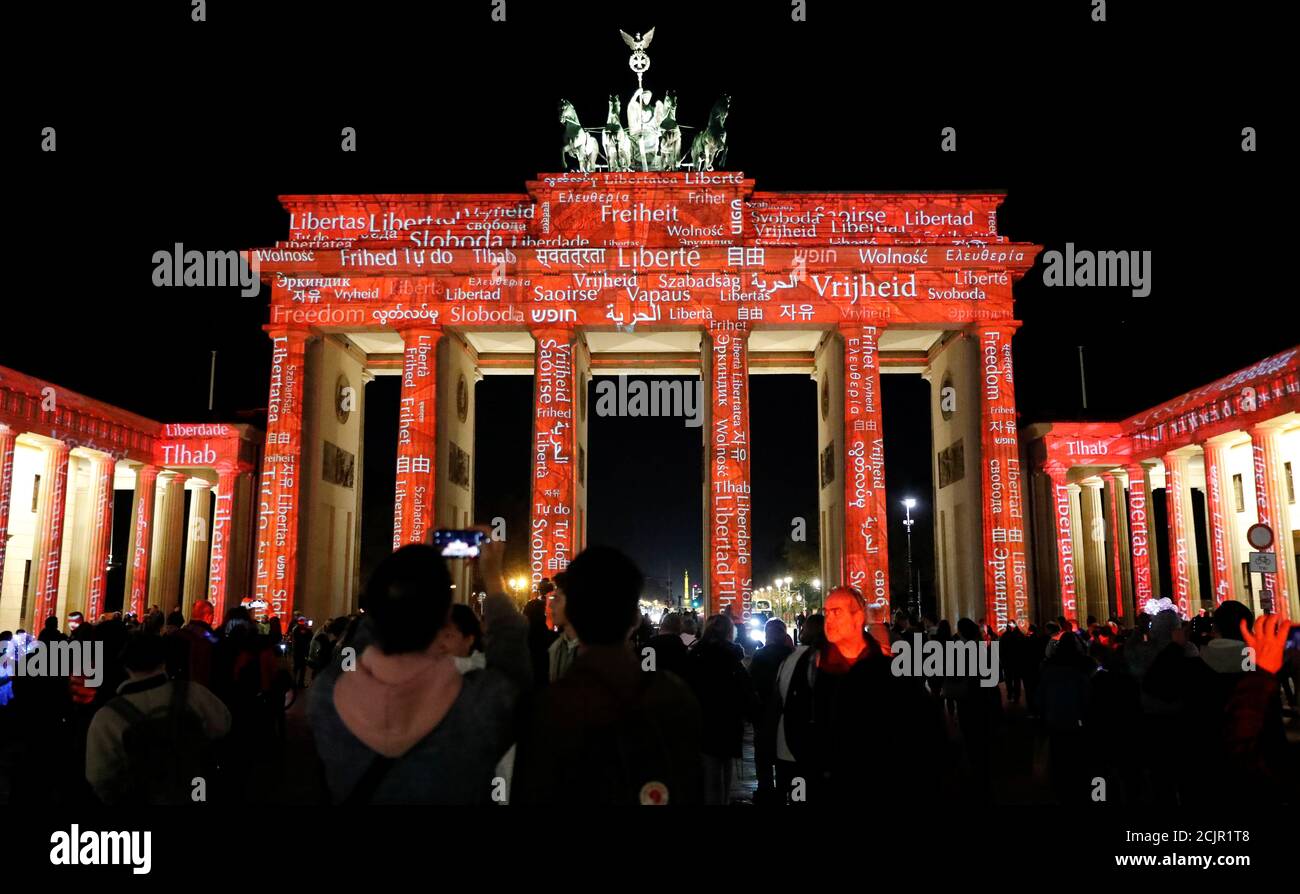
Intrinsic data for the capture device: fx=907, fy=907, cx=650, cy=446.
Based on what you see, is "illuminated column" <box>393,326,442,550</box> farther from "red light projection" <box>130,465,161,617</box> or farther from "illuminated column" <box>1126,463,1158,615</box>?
"illuminated column" <box>1126,463,1158,615</box>

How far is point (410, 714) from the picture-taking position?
271cm

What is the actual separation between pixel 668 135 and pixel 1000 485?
703 inches

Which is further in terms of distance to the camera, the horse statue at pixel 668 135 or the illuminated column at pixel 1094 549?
the illuminated column at pixel 1094 549

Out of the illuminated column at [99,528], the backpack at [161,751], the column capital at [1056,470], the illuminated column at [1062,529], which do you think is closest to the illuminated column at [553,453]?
the illuminated column at [99,528]

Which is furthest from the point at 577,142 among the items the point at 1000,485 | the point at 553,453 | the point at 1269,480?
the point at 1269,480

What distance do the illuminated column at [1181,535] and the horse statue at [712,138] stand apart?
1936 centimetres

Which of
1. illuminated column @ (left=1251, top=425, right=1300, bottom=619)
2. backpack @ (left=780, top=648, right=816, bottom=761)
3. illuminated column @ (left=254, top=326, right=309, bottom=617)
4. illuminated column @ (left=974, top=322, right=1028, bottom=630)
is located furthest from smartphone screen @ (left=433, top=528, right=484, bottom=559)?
illuminated column @ (left=974, top=322, right=1028, bottom=630)

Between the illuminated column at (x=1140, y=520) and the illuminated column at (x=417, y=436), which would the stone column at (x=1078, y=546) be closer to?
the illuminated column at (x=1140, y=520)

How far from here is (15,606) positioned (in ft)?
107

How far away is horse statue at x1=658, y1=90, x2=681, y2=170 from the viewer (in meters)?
34.5

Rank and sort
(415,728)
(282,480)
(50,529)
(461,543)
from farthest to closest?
(282,480), (50,529), (461,543), (415,728)

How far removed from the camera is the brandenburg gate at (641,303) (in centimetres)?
3281

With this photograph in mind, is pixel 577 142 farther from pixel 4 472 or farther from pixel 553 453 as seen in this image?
pixel 4 472
